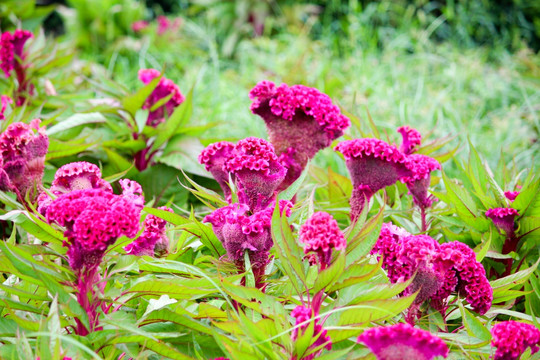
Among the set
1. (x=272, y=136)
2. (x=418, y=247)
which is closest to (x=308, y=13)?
(x=272, y=136)

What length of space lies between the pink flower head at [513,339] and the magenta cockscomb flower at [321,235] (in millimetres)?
386

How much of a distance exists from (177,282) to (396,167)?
767 mm

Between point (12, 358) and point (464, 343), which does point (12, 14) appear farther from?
point (464, 343)

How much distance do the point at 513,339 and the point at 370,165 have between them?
2.18 ft

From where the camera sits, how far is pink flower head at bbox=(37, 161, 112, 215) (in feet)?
4.60

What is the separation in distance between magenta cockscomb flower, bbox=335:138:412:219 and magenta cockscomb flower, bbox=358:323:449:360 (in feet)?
2.11

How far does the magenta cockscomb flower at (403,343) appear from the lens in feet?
3.22

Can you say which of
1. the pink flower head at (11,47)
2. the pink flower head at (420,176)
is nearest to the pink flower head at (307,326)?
the pink flower head at (420,176)

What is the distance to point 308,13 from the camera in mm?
8789

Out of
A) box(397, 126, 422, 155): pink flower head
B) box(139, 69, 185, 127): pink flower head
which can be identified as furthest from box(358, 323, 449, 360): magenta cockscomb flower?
box(139, 69, 185, 127): pink flower head

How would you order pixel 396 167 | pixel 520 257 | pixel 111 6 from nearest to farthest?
1. pixel 396 167
2. pixel 520 257
3. pixel 111 6

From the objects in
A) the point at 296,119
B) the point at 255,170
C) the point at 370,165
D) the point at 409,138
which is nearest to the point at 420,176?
the point at 370,165

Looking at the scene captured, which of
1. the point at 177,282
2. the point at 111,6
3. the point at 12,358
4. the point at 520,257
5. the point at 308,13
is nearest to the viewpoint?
the point at 12,358

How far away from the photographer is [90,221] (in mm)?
1061
